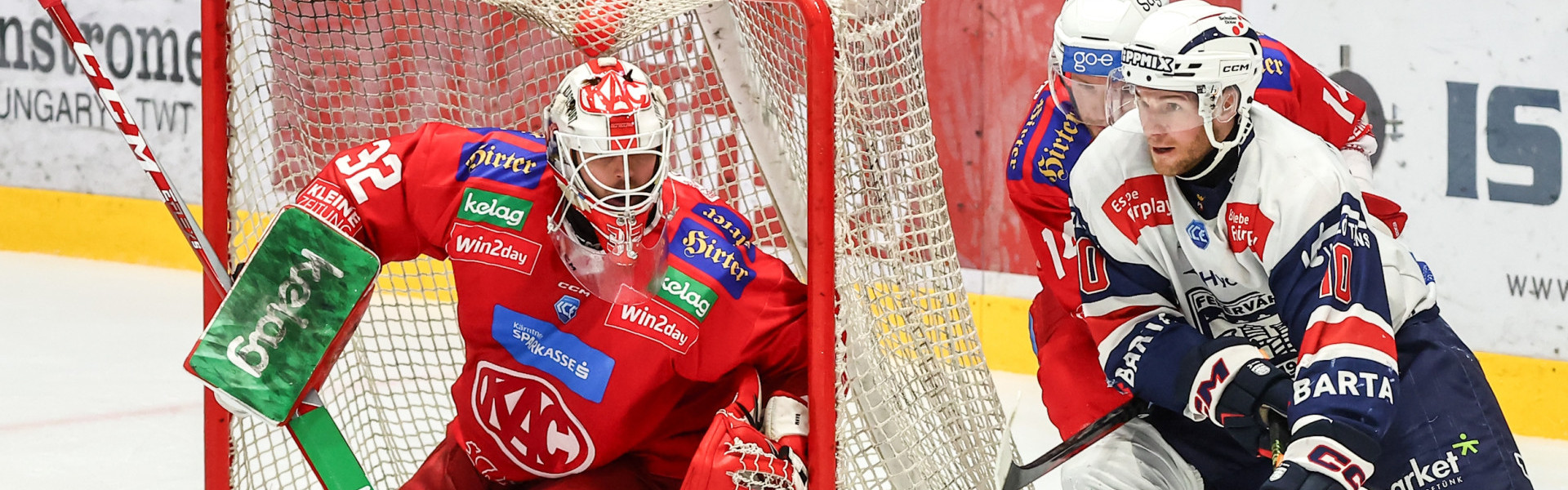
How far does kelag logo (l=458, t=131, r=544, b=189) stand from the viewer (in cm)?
247

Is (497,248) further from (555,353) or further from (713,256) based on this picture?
(713,256)

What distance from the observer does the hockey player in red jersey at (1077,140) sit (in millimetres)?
2635

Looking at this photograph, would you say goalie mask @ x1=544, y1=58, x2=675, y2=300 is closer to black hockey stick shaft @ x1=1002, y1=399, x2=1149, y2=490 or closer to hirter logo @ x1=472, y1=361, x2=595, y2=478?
hirter logo @ x1=472, y1=361, x2=595, y2=478

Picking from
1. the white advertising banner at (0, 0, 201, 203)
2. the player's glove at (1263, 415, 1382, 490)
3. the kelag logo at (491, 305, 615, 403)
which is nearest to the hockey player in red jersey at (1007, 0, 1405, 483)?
the player's glove at (1263, 415, 1382, 490)

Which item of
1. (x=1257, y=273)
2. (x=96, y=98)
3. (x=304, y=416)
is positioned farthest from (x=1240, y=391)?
(x=96, y=98)

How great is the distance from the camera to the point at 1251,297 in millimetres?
2361

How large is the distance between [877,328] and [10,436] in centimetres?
241

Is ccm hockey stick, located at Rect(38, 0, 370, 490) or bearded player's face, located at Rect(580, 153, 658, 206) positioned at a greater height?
bearded player's face, located at Rect(580, 153, 658, 206)

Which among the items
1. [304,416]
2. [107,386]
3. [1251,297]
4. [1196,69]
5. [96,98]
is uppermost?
[96,98]

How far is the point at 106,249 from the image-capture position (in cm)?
622

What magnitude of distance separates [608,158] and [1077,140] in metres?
0.81

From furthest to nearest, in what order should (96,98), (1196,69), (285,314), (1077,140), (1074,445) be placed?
1. (96,98)
2. (1077,140)
3. (1074,445)
4. (285,314)
5. (1196,69)

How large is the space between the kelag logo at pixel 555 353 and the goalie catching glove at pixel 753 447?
189mm

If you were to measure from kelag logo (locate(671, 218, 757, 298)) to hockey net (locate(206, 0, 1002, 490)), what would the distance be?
0.15 metres
